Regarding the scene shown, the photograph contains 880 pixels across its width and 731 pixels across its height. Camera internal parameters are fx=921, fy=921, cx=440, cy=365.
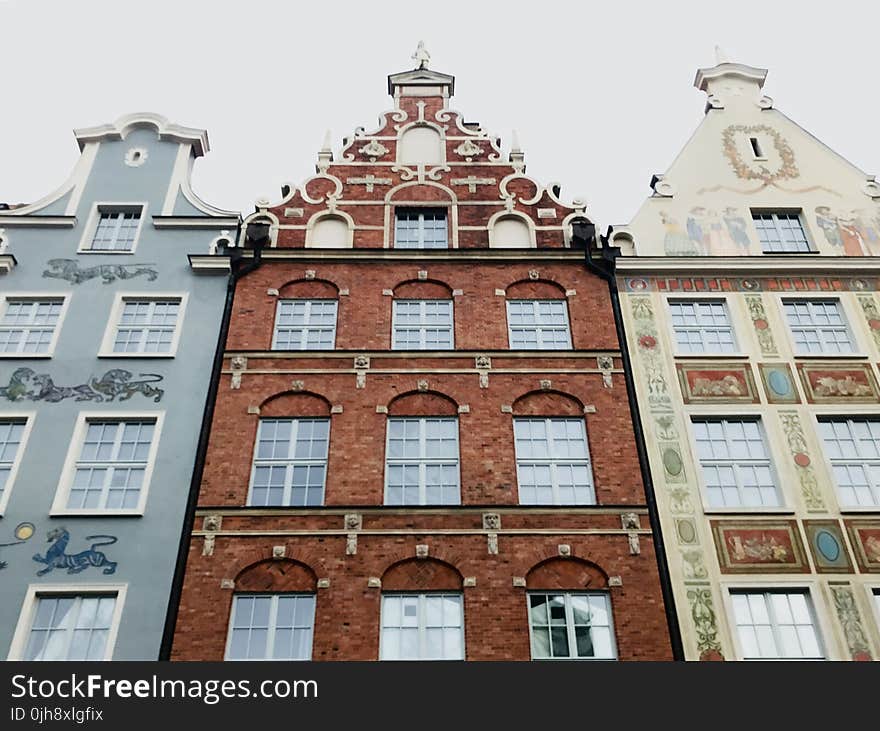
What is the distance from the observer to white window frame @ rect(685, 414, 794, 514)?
15.1 metres

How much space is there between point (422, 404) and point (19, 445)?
274 inches

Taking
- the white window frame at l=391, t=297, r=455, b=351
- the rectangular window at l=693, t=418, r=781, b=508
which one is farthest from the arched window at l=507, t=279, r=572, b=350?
the rectangular window at l=693, t=418, r=781, b=508

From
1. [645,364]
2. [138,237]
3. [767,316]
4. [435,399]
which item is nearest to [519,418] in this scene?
[435,399]

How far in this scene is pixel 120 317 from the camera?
17.8 m

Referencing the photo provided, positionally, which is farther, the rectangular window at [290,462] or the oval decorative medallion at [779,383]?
the oval decorative medallion at [779,383]

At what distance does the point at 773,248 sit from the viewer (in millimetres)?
19438

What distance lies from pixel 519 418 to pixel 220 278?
6783 millimetres

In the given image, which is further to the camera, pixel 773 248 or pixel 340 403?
pixel 773 248

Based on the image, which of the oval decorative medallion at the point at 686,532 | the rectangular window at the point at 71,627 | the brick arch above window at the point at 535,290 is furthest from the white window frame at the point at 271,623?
the brick arch above window at the point at 535,290

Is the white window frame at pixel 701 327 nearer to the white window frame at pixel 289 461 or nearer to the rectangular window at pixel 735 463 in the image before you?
the rectangular window at pixel 735 463

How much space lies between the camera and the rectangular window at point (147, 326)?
57.1 ft

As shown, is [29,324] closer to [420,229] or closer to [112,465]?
[112,465]

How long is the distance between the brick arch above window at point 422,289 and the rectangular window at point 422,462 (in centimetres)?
309
